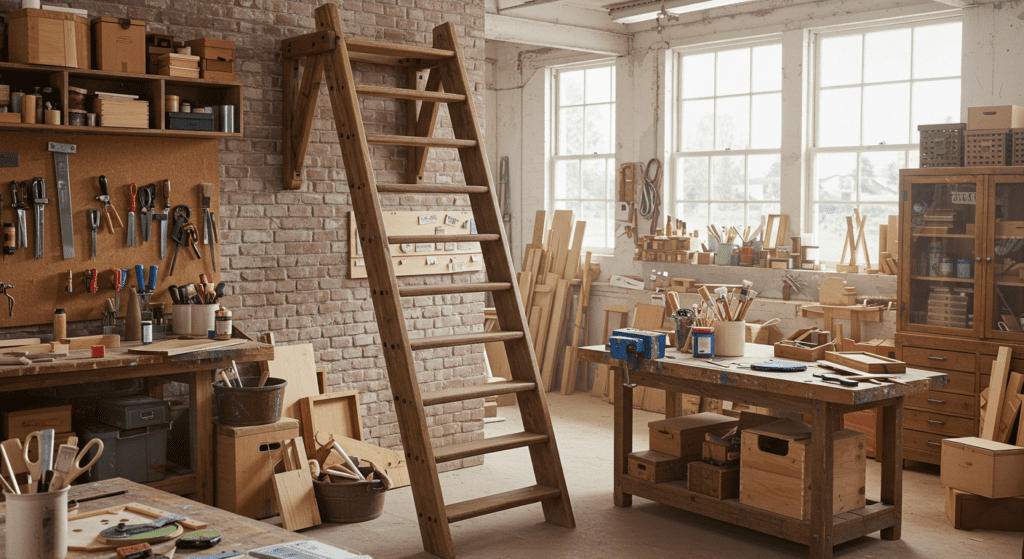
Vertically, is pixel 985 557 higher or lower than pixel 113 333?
lower

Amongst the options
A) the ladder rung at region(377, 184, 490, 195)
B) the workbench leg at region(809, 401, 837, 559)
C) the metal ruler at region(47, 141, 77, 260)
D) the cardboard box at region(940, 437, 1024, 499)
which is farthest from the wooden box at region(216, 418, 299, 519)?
the cardboard box at region(940, 437, 1024, 499)

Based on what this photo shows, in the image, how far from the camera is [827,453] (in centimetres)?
456

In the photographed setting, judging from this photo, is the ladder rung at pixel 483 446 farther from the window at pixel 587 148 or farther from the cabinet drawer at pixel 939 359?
the window at pixel 587 148

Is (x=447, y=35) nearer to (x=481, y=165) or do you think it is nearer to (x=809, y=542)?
(x=481, y=165)

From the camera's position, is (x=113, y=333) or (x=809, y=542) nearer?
(x=809, y=542)

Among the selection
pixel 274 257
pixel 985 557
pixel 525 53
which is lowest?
pixel 985 557

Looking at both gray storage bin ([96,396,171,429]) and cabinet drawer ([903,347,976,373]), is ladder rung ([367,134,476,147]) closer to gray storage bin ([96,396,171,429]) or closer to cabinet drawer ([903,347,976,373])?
gray storage bin ([96,396,171,429])

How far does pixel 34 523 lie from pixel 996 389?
18.4ft

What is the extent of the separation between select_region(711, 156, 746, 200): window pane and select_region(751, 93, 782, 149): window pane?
26cm

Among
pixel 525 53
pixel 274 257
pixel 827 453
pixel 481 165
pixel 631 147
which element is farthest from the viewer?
pixel 525 53

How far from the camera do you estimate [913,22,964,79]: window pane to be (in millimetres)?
7328

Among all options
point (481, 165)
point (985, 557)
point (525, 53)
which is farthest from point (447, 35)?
point (525, 53)

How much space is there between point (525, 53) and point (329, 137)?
16.1 ft

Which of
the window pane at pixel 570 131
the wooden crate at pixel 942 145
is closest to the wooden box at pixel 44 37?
the wooden crate at pixel 942 145
